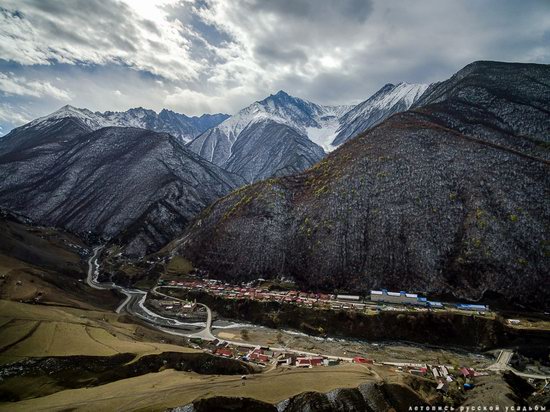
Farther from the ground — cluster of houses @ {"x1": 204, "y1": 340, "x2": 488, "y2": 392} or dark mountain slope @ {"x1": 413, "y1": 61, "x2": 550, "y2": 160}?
dark mountain slope @ {"x1": 413, "y1": 61, "x2": 550, "y2": 160}

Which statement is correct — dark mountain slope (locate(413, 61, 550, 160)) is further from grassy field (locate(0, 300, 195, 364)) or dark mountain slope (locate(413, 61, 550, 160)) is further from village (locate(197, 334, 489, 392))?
grassy field (locate(0, 300, 195, 364))

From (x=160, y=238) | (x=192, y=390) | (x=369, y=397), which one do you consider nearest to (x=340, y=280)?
(x=369, y=397)

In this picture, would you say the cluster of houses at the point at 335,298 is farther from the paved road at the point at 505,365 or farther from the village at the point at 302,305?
the paved road at the point at 505,365

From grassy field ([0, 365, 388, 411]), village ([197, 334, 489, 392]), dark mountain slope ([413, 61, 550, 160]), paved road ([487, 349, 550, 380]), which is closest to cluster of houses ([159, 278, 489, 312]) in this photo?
paved road ([487, 349, 550, 380])

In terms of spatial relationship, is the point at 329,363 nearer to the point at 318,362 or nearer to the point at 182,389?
the point at 318,362

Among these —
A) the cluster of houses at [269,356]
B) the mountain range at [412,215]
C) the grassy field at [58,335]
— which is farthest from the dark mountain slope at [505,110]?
the grassy field at [58,335]

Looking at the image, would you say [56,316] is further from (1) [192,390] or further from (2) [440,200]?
(2) [440,200]
